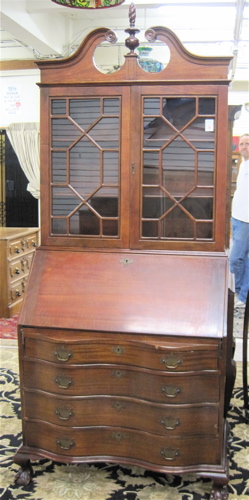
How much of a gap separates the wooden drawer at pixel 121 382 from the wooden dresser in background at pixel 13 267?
2664mm

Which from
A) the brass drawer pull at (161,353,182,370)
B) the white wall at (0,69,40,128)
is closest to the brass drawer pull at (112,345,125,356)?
the brass drawer pull at (161,353,182,370)

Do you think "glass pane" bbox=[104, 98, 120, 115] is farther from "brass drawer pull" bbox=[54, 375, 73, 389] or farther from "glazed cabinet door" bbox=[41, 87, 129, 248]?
"brass drawer pull" bbox=[54, 375, 73, 389]

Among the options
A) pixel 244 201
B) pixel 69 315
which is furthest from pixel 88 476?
pixel 244 201

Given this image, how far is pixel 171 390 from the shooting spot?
226 centimetres

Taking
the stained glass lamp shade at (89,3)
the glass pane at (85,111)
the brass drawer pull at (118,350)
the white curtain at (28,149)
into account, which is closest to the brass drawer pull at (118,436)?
the brass drawer pull at (118,350)

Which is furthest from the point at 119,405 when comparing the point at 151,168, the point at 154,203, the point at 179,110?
the point at 179,110

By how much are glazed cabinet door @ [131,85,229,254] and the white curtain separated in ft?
21.8

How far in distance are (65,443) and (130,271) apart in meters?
0.86

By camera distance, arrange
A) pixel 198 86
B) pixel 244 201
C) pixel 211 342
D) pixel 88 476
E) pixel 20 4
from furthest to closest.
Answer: pixel 20 4, pixel 244 201, pixel 88 476, pixel 198 86, pixel 211 342

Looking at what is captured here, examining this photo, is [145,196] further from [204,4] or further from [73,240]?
[204,4]

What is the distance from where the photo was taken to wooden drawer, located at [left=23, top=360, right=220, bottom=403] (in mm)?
2254

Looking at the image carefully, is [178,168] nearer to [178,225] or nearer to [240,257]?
[178,225]

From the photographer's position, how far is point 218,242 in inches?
96.0

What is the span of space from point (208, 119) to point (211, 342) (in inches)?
40.1
